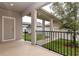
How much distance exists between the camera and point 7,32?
6812 mm

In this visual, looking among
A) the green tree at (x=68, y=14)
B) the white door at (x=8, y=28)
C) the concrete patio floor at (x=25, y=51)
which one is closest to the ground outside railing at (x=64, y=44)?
the concrete patio floor at (x=25, y=51)

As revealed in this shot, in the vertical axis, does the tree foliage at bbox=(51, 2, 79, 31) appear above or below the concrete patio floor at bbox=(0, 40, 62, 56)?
above

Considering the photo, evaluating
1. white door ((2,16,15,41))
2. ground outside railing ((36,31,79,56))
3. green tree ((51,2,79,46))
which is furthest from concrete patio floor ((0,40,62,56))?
white door ((2,16,15,41))

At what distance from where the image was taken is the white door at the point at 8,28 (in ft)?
21.7

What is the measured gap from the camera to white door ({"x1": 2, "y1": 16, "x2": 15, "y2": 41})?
661cm

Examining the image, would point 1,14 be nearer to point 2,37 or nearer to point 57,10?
point 2,37

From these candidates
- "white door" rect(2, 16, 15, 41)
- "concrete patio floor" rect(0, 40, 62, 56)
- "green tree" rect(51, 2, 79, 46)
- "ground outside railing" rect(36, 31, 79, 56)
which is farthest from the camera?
"white door" rect(2, 16, 15, 41)

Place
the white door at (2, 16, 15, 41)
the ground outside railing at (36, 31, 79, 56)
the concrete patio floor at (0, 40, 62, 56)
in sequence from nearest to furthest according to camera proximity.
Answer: the ground outside railing at (36, 31, 79, 56) → the concrete patio floor at (0, 40, 62, 56) → the white door at (2, 16, 15, 41)

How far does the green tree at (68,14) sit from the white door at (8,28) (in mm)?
2859

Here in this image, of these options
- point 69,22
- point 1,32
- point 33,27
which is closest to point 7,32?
point 1,32

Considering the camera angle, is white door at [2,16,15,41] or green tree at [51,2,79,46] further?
white door at [2,16,15,41]

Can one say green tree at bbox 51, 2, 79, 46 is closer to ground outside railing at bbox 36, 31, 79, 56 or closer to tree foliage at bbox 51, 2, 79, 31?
tree foliage at bbox 51, 2, 79, 31

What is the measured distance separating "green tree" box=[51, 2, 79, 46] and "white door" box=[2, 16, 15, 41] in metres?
2.86

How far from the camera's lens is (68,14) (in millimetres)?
5539
